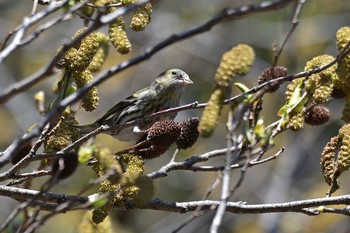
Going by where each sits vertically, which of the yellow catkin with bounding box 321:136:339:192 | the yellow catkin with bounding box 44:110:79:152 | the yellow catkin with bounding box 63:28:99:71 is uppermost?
the yellow catkin with bounding box 63:28:99:71

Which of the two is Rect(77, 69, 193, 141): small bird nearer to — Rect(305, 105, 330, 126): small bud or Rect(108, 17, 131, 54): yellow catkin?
Rect(305, 105, 330, 126): small bud

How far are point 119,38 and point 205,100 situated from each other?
919 centimetres

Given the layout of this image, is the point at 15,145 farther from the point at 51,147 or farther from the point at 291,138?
the point at 291,138

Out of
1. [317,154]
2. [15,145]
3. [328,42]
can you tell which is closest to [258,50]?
[328,42]

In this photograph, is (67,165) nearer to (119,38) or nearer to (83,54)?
(119,38)

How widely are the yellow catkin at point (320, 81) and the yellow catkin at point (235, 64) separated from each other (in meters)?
0.90

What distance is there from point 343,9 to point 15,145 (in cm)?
1139

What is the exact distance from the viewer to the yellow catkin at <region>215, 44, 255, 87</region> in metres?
2.62

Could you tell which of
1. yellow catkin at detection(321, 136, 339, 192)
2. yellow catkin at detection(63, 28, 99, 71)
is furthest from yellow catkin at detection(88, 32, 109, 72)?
yellow catkin at detection(321, 136, 339, 192)

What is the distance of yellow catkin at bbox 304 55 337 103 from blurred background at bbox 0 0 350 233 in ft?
19.6

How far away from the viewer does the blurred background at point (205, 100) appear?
414 inches

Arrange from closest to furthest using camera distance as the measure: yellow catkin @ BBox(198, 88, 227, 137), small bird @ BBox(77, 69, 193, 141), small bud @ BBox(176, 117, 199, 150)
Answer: yellow catkin @ BBox(198, 88, 227, 137) < small bud @ BBox(176, 117, 199, 150) < small bird @ BBox(77, 69, 193, 141)

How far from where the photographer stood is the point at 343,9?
1317 centimetres

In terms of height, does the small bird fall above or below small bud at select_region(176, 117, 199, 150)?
below
